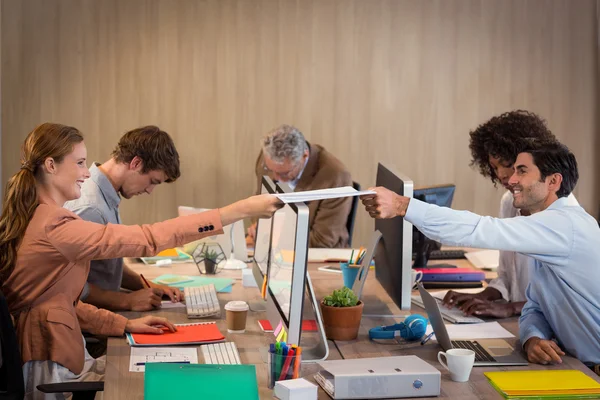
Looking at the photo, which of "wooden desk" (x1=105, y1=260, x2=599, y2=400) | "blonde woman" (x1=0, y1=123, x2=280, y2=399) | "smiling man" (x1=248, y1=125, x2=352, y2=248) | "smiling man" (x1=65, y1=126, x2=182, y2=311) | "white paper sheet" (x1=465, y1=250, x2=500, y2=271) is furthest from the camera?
"smiling man" (x1=248, y1=125, x2=352, y2=248)

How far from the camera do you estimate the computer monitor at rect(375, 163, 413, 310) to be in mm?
2576

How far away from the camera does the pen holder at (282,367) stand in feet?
6.68

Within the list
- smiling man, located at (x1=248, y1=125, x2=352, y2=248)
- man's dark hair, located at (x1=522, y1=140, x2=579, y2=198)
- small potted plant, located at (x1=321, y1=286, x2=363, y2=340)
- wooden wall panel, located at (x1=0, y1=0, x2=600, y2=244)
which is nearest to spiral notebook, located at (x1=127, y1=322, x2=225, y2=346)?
small potted plant, located at (x1=321, y1=286, x2=363, y2=340)

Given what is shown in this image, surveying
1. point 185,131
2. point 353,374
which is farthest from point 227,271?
point 185,131

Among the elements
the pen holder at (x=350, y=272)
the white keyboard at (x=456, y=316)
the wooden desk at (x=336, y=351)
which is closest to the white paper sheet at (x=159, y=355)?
the wooden desk at (x=336, y=351)

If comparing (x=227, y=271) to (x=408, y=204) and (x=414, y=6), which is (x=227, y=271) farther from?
(x=414, y=6)

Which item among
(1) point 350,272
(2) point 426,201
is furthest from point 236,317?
(2) point 426,201

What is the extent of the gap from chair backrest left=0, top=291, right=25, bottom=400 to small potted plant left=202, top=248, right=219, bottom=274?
4.31 ft

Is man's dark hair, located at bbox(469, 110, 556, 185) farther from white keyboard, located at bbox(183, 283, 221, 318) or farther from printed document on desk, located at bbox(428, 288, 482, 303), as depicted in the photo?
white keyboard, located at bbox(183, 283, 221, 318)

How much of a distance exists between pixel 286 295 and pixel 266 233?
758mm

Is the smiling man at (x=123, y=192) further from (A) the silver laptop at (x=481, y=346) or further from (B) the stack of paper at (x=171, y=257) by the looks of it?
(A) the silver laptop at (x=481, y=346)

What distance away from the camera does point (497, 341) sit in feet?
8.41

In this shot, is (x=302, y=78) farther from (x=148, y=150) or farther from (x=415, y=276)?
(x=415, y=276)

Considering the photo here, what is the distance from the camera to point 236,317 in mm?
2631
